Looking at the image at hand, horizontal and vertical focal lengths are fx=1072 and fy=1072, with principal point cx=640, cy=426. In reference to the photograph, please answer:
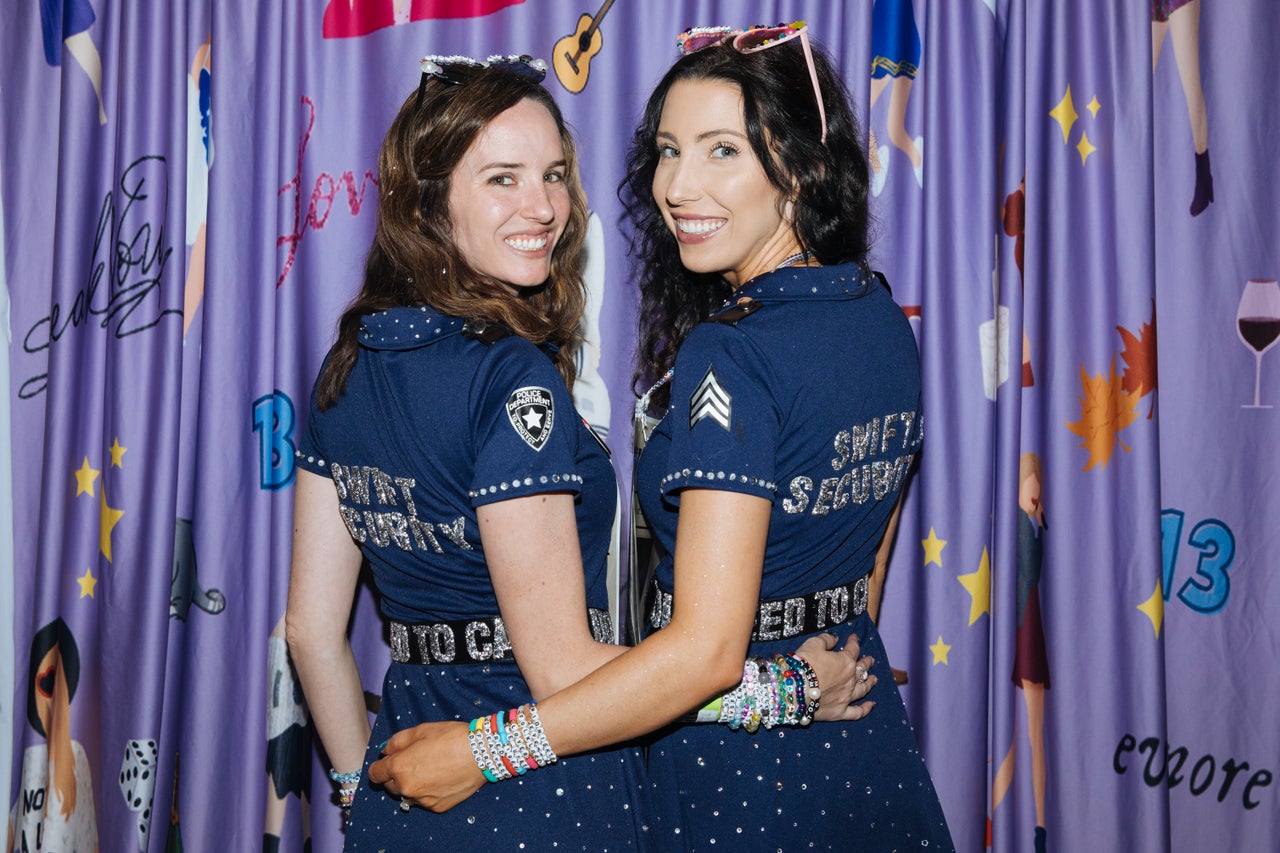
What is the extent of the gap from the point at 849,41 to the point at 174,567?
68.8 inches

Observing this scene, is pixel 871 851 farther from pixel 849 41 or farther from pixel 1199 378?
pixel 849 41

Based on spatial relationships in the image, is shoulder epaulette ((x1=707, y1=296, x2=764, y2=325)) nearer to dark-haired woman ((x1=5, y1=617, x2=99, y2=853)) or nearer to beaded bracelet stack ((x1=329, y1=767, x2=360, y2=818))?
beaded bracelet stack ((x1=329, y1=767, x2=360, y2=818))

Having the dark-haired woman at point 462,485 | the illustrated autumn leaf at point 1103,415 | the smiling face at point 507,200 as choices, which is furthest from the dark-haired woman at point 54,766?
the illustrated autumn leaf at point 1103,415

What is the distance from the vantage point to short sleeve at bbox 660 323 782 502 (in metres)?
1.22

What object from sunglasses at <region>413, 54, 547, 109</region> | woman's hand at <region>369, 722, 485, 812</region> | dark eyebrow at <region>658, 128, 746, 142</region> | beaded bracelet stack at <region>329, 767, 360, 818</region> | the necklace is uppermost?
sunglasses at <region>413, 54, 547, 109</region>

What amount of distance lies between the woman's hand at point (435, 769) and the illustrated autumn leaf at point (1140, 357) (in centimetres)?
145

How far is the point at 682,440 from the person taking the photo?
1.27m

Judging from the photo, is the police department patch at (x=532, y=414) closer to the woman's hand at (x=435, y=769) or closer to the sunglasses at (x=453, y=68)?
the woman's hand at (x=435, y=769)

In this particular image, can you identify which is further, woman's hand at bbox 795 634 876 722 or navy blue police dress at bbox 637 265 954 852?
woman's hand at bbox 795 634 876 722

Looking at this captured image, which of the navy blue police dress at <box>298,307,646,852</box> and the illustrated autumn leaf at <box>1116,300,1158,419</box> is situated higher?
the illustrated autumn leaf at <box>1116,300,1158,419</box>

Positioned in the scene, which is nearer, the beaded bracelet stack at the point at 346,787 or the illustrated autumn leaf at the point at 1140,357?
the beaded bracelet stack at the point at 346,787

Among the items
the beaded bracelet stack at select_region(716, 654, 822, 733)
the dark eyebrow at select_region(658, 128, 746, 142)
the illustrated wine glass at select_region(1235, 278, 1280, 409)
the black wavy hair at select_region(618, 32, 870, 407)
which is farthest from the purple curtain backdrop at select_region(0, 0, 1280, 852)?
the beaded bracelet stack at select_region(716, 654, 822, 733)

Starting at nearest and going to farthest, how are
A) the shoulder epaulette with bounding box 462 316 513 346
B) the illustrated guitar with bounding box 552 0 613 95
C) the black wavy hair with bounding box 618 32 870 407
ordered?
1. the shoulder epaulette with bounding box 462 316 513 346
2. the black wavy hair with bounding box 618 32 870 407
3. the illustrated guitar with bounding box 552 0 613 95

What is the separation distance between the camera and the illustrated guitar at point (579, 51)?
7.12 ft
